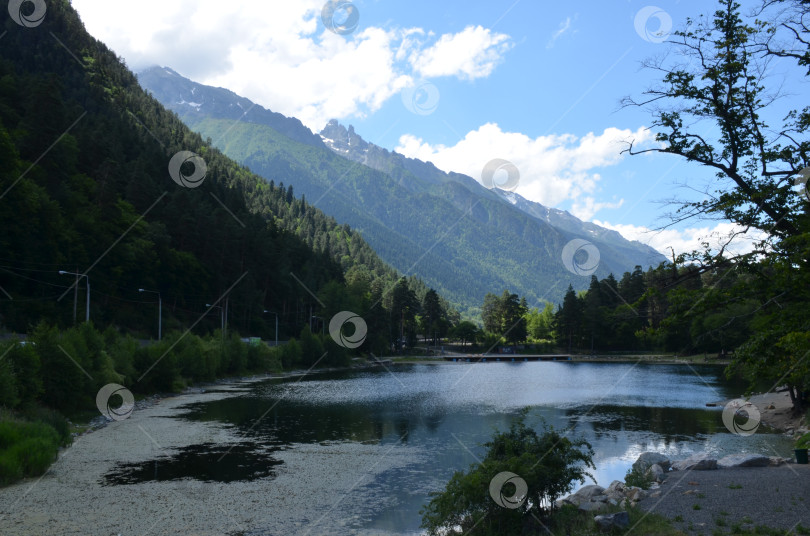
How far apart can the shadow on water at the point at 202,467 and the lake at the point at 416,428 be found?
1.7 inches

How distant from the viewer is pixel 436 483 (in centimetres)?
2061

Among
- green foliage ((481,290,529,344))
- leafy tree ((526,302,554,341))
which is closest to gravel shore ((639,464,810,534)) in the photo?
green foliage ((481,290,529,344))

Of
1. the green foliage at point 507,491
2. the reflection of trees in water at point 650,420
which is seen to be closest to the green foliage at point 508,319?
the reflection of trees in water at point 650,420

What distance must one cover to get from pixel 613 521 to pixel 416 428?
2303cm

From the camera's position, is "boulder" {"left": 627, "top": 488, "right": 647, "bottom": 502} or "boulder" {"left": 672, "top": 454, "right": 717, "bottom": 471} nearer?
"boulder" {"left": 627, "top": 488, "right": 647, "bottom": 502}

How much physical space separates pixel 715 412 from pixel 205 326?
75740mm

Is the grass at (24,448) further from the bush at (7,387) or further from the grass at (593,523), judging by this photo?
the grass at (593,523)

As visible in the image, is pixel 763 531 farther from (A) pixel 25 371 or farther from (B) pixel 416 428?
(A) pixel 25 371

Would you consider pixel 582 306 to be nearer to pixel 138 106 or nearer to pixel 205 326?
pixel 205 326

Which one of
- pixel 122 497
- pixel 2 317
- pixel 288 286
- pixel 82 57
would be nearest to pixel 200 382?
pixel 2 317

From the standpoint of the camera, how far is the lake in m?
20.4

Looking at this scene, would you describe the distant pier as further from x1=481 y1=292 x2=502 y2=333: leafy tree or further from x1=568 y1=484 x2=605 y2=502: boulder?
x1=568 y1=484 x2=605 y2=502: boulder

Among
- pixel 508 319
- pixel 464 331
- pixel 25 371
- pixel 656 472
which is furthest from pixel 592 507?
pixel 508 319

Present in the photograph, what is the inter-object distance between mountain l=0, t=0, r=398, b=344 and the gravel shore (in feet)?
126
